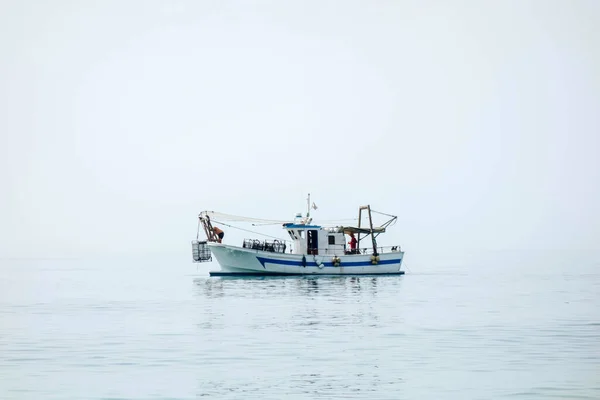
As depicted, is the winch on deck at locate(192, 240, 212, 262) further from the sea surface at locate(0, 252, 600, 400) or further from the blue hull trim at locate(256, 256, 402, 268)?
the sea surface at locate(0, 252, 600, 400)

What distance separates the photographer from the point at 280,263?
288 ft

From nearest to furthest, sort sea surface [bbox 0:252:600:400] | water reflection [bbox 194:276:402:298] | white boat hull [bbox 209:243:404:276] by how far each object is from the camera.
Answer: sea surface [bbox 0:252:600:400] < water reflection [bbox 194:276:402:298] < white boat hull [bbox 209:243:404:276]

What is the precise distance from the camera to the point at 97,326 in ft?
157

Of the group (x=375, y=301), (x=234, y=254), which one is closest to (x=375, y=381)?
(x=375, y=301)

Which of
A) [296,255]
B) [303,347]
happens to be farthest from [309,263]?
[303,347]

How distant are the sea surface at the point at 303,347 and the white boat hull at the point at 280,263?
58.3ft

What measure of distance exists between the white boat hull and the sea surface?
17757 millimetres

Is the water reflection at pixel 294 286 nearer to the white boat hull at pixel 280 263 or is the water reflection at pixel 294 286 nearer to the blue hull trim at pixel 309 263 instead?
the white boat hull at pixel 280 263

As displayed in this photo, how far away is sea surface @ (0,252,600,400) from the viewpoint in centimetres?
2870

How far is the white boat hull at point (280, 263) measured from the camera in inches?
3440

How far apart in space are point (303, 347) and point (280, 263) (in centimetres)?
4982

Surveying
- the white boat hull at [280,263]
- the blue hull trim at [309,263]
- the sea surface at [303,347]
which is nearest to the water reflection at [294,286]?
the white boat hull at [280,263]

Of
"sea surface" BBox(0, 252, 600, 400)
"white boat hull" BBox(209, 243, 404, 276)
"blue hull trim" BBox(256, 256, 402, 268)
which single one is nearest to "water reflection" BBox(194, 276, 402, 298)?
"white boat hull" BBox(209, 243, 404, 276)

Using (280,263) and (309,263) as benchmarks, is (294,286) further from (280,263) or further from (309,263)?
(309,263)
